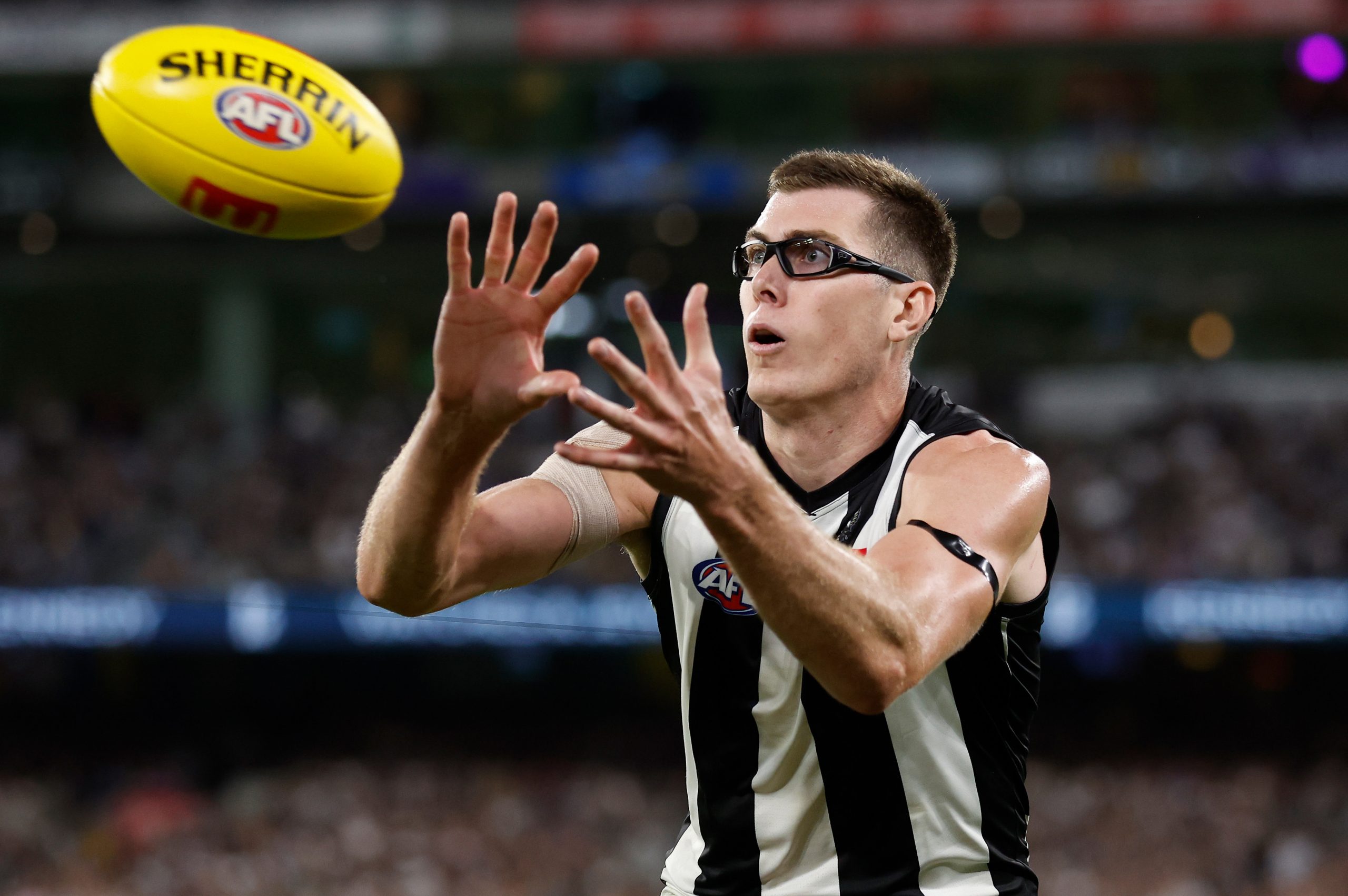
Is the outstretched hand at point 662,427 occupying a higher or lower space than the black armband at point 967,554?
higher

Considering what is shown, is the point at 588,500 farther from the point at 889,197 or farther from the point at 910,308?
the point at 889,197

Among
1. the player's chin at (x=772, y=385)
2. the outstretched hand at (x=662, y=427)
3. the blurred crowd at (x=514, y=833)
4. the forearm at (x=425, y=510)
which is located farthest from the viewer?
the blurred crowd at (x=514, y=833)

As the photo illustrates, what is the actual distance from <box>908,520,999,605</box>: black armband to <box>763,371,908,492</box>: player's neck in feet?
2.01

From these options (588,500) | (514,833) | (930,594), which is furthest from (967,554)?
(514,833)

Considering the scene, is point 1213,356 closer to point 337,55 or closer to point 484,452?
point 337,55

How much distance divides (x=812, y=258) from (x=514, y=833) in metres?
12.1

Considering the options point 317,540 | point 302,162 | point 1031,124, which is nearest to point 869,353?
point 302,162

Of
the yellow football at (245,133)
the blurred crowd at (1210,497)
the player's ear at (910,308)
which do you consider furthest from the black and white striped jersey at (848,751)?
the blurred crowd at (1210,497)

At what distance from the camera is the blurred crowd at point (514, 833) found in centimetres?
1333

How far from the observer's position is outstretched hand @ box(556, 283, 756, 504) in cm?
250

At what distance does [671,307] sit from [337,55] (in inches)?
222

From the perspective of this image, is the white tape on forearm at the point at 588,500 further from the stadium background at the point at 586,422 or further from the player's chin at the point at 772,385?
the stadium background at the point at 586,422

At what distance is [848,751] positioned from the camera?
10.9 ft

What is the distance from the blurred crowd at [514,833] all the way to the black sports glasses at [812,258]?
10994 millimetres
